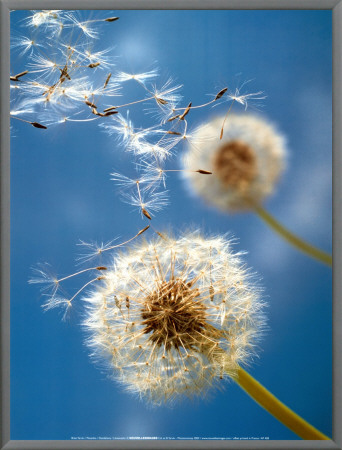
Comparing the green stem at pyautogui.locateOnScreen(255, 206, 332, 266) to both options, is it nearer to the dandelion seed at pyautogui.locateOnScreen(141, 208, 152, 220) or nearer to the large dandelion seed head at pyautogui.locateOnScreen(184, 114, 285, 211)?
the large dandelion seed head at pyautogui.locateOnScreen(184, 114, 285, 211)

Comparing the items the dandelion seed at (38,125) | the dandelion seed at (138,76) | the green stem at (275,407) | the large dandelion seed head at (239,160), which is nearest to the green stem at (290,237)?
the large dandelion seed head at (239,160)

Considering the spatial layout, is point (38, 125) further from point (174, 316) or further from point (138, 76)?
point (174, 316)

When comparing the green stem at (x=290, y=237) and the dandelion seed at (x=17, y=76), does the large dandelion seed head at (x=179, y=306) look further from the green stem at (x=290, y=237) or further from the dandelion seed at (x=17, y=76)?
the dandelion seed at (x=17, y=76)

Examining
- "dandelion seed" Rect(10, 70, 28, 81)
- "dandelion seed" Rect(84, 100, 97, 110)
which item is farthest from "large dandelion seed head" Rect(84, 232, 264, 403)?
"dandelion seed" Rect(10, 70, 28, 81)

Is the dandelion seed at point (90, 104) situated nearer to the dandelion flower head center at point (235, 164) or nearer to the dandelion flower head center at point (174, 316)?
the dandelion flower head center at point (235, 164)

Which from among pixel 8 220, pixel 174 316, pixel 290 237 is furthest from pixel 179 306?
pixel 8 220

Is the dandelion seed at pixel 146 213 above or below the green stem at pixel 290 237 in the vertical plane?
above

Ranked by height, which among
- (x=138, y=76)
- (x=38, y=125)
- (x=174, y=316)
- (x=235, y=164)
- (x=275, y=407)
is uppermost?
(x=138, y=76)

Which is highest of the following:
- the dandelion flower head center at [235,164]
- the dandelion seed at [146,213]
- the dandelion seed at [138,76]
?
the dandelion seed at [138,76]
